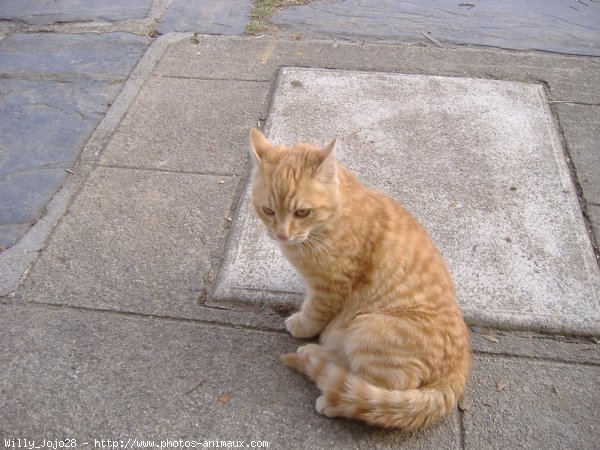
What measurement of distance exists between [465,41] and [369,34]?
0.93 metres

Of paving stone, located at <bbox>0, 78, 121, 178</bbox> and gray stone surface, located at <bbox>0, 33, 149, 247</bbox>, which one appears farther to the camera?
paving stone, located at <bbox>0, 78, 121, 178</bbox>

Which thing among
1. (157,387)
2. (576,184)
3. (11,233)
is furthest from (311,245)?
(576,184)

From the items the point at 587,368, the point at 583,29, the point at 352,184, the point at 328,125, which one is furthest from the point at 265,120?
the point at 583,29

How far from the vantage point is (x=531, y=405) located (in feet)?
8.06

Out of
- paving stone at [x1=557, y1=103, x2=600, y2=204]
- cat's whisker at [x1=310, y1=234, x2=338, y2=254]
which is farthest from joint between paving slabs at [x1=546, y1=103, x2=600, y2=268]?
cat's whisker at [x1=310, y1=234, x2=338, y2=254]

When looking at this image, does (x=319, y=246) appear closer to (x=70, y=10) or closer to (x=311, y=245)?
(x=311, y=245)

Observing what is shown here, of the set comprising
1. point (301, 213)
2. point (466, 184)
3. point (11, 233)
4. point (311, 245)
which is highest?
point (301, 213)

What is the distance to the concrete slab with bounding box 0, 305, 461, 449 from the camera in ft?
7.60

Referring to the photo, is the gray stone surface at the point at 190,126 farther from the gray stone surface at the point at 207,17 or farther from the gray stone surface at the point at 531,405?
the gray stone surface at the point at 531,405

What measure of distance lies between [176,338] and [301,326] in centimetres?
63

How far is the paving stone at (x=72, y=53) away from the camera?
189 inches

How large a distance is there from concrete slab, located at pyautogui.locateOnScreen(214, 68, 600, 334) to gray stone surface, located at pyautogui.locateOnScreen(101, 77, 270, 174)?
26cm

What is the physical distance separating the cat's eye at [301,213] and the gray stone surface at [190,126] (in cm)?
142

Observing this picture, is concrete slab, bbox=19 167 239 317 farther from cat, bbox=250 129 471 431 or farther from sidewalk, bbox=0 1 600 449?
cat, bbox=250 129 471 431
